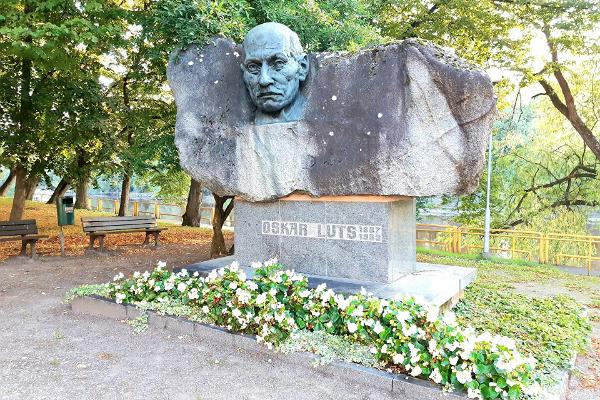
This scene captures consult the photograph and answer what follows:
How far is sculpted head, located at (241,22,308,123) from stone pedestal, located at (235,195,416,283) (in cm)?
114

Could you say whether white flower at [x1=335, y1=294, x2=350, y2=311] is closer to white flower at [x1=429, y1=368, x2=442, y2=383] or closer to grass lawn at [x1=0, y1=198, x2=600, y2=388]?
white flower at [x1=429, y1=368, x2=442, y2=383]

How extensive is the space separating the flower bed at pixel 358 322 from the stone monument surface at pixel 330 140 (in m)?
0.86

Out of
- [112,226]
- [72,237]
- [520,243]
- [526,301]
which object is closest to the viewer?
[526,301]

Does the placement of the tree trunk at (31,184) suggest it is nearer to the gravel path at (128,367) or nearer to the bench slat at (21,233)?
the bench slat at (21,233)

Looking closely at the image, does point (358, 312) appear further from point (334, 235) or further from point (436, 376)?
point (334, 235)

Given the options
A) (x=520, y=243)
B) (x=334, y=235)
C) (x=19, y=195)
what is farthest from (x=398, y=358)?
(x=520, y=243)

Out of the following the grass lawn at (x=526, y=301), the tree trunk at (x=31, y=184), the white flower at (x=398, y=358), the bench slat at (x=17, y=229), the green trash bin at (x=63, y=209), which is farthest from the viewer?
the tree trunk at (x=31, y=184)

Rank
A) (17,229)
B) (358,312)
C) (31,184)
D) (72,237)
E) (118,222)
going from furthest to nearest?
(31,184) → (72,237) → (118,222) → (17,229) → (358,312)

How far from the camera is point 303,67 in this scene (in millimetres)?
5488

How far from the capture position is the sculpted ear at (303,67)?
544cm

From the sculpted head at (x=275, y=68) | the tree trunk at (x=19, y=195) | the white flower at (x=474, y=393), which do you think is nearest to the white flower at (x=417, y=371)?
the white flower at (x=474, y=393)

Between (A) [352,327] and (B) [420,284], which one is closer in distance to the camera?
(A) [352,327]

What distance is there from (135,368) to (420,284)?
3081 millimetres

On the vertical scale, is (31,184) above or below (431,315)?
above
